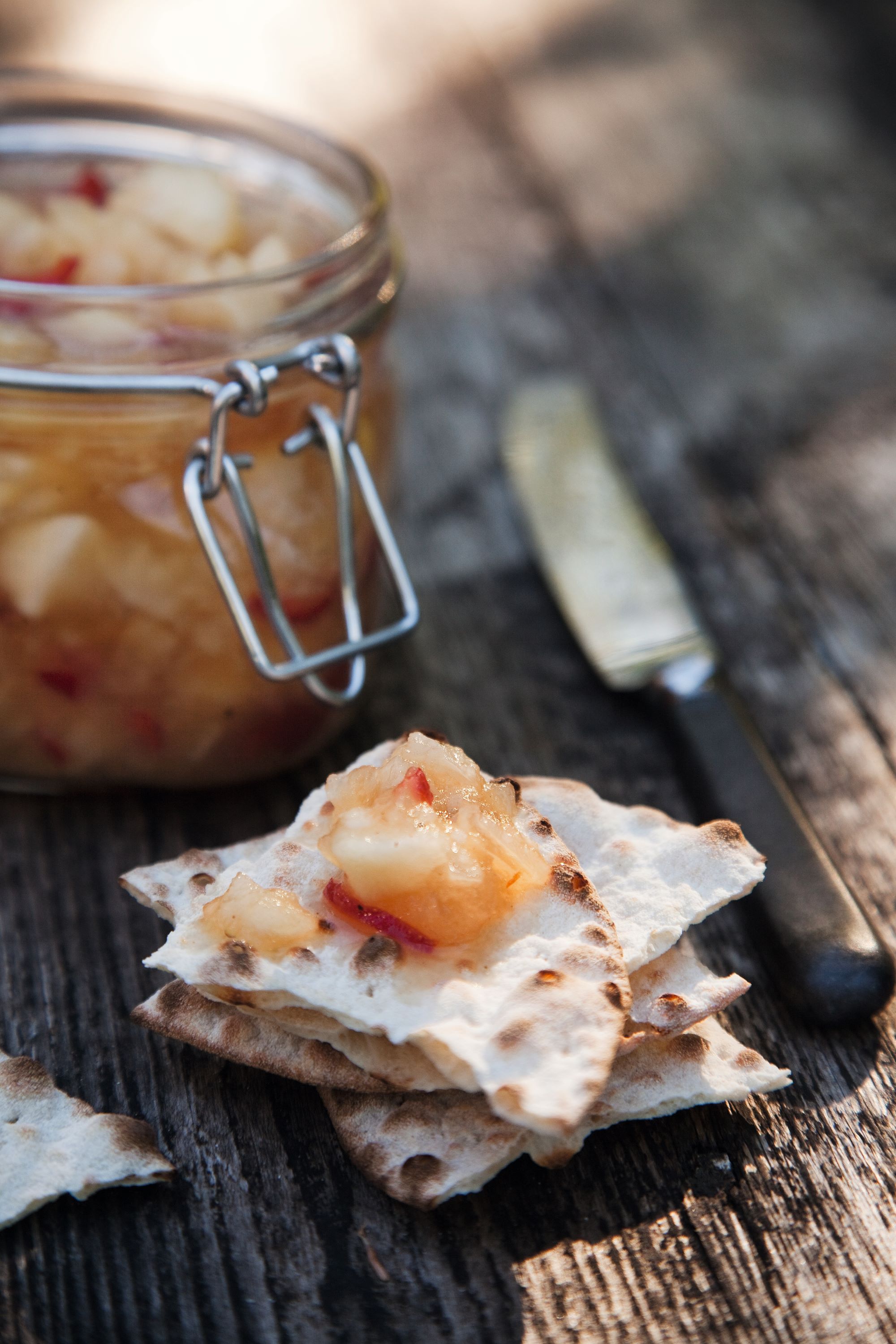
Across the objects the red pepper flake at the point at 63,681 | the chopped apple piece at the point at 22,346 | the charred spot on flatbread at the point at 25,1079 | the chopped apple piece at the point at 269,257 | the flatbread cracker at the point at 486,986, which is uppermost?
the chopped apple piece at the point at 269,257

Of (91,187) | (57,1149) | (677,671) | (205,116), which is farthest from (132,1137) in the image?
(205,116)

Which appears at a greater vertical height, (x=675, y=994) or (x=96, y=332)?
(x=96, y=332)

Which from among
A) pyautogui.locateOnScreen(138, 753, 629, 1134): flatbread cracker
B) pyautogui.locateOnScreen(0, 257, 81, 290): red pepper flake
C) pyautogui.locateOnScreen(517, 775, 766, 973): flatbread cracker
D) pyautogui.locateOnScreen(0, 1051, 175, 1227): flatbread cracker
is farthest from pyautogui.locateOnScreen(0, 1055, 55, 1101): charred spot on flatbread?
pyautogui.locateOnScreen(0, 257, 81, 290): red pepper flake

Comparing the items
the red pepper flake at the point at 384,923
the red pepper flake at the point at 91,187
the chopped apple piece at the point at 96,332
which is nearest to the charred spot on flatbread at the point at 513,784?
the red pepper flake at the point at 384,923

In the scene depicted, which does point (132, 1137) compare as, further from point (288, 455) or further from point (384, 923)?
point (288, 455)

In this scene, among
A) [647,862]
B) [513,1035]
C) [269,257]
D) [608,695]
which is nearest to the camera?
[513,1035]

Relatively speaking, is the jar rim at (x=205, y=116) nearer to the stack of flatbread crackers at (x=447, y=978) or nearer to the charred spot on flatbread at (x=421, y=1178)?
the stack of flatbread crackers at (x=447, y=978)
